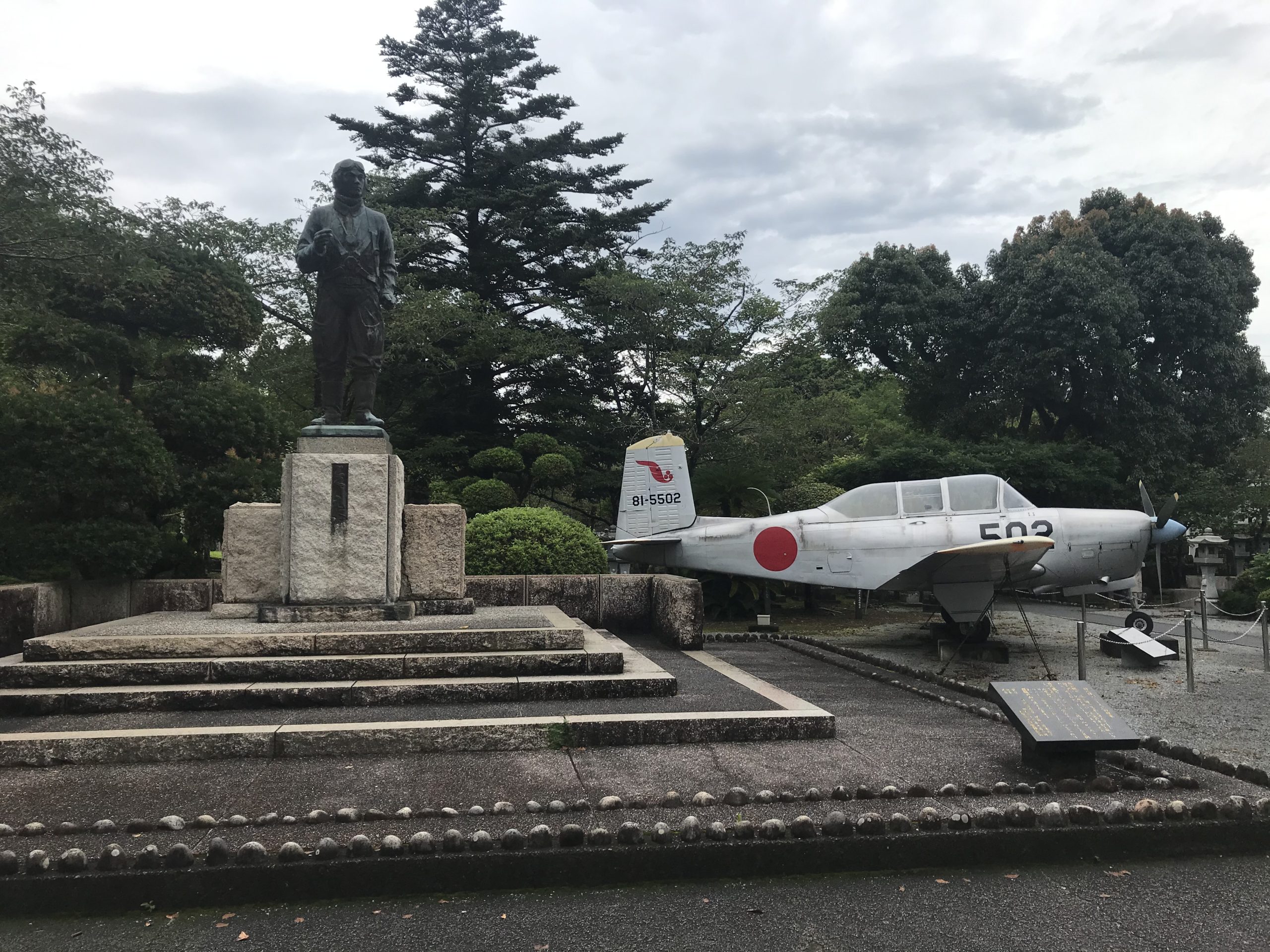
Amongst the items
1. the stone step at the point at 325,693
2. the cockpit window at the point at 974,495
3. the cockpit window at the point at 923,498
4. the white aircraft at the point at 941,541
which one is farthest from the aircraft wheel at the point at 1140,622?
the stone step at the point at 325,693

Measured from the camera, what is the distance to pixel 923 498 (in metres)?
11.7

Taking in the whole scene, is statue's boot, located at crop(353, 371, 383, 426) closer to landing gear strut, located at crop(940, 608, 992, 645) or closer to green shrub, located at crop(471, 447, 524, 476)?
landing gear strut, located at crop(940, 608, 992, 645)

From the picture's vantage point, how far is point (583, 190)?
21.5 meters

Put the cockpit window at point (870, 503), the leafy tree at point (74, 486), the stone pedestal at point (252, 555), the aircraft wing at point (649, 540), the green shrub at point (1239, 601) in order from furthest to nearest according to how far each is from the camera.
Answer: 1. the green shrub at point (1239, 601)
2. the aircraft wing at point (649, 540)
3. the cockpit window at point (870, 503)
4. the leafy tree at point (74, 486)
5. the stone pedestal at point (252, 555)

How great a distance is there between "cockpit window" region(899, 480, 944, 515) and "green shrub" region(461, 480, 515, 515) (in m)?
7.54

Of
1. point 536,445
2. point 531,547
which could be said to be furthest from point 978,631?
point 536,445

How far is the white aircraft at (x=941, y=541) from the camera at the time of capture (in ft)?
35.4

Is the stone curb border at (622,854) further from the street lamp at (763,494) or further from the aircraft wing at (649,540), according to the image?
the street lamp at (763,494)

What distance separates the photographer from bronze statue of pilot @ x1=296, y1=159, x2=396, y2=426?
6.97m

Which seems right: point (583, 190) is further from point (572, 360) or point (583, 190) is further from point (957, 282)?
point (957, 282)

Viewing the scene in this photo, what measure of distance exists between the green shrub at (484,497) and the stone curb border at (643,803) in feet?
40.7

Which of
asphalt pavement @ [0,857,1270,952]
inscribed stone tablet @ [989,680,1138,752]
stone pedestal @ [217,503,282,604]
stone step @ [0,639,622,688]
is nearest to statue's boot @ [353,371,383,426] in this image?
stone pedestal @ [217,503,282,604]

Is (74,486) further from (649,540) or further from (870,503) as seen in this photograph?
(870,503)

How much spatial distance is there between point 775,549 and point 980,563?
2.99m
